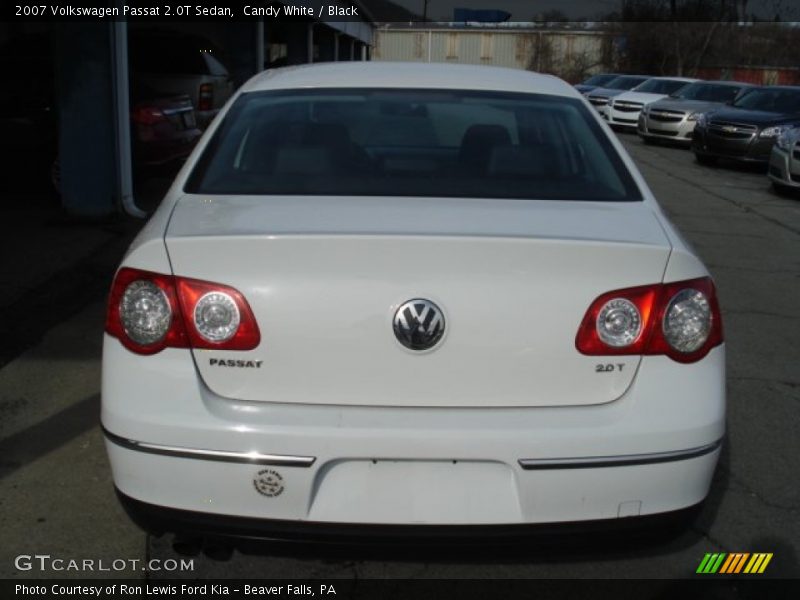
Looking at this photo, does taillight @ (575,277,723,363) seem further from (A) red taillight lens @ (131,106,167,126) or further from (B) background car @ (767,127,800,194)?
(B) background car @ (767,127,800,194)

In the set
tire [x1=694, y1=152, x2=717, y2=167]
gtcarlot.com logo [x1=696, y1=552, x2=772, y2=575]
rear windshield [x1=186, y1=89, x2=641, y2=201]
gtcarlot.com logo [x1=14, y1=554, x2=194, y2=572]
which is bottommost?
tire [x1=694, y1=152, x2=717, y2=167]

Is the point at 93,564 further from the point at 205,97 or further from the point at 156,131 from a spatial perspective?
the point at 205,97

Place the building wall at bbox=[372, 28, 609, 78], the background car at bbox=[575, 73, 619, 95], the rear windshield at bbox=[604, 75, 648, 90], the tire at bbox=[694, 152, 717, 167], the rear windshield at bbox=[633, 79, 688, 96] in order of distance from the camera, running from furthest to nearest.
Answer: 1. the building wall at bbox=[372, 28, 609, 78]
2. the background car at bbox=[575, 73, 619, 95]
3. the rear windshield at bbox=[604, 75, 648, 90]
4. the rear windshield at bbox=[633, 79, 688, 96]
5. the tire at bbox=[694, 152, 717, 167]

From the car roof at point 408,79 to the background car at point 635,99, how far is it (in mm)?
21327

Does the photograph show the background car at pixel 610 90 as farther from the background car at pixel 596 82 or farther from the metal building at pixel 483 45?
the metal building at pixel 483 45

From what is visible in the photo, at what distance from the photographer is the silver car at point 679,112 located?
2056cm

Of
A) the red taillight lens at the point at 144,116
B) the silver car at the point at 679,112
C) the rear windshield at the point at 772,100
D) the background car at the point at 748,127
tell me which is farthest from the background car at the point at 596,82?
the red taillight lens at the point at 144,116

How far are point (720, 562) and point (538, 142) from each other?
1.65 metres

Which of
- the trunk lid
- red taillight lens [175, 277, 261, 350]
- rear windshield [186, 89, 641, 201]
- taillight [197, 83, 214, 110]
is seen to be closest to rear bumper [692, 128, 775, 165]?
taillight [197, 83, 214, 110]

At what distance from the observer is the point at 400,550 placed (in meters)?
2.52

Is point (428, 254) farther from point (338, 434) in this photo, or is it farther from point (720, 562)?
point (720, 562)

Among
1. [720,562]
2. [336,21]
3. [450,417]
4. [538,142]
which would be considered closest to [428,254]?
[450,417]

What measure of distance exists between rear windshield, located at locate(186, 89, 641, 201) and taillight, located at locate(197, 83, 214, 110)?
7.80 metres

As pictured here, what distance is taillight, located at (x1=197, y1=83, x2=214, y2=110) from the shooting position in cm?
1120
